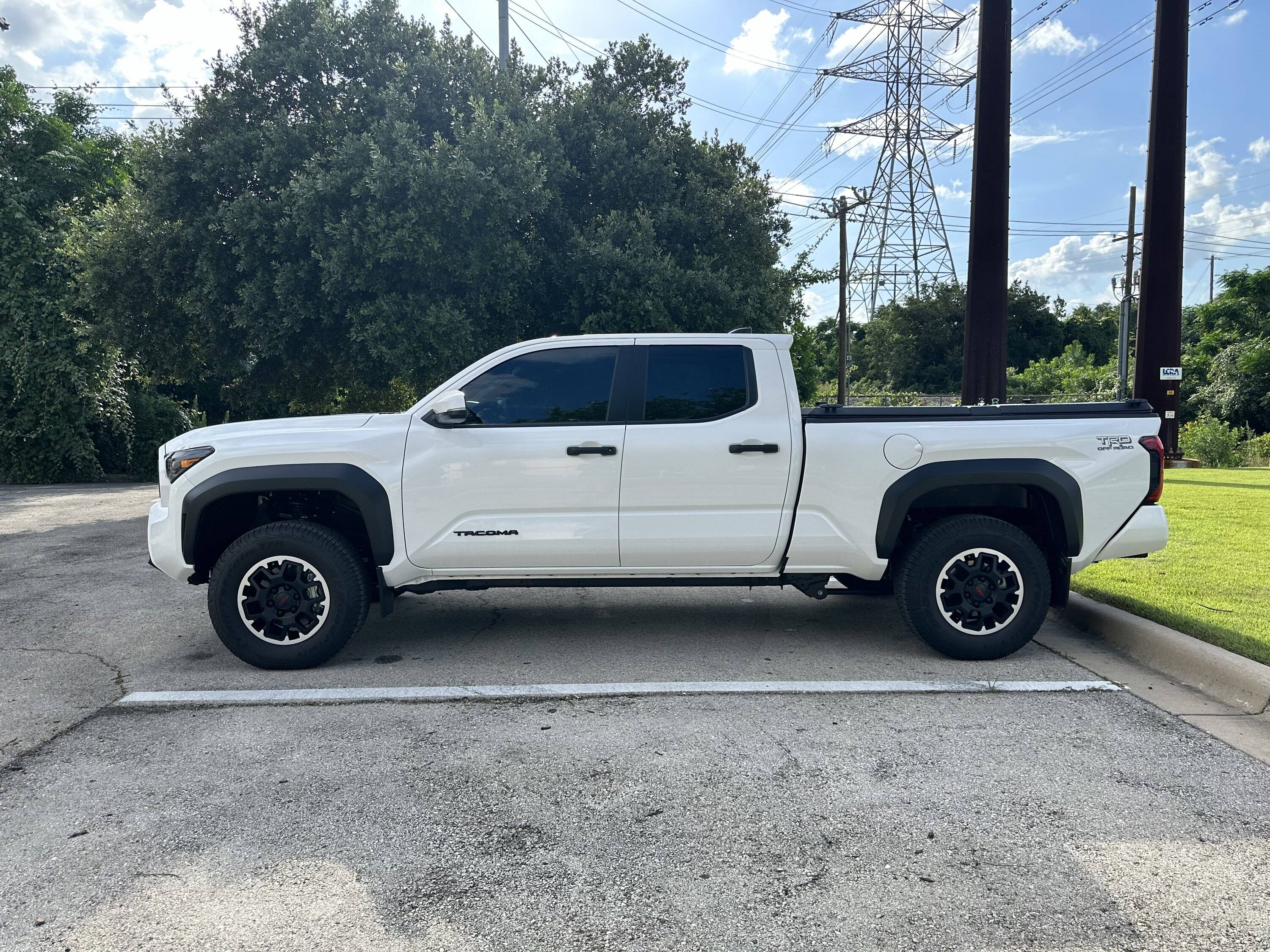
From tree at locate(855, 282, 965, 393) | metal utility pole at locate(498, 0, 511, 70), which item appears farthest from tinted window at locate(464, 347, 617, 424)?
tree at locate(855, 282, 965, 393)

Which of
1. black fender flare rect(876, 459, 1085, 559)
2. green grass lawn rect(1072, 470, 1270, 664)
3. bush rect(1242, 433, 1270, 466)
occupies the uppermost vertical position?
black fender flare rect(876, 459, 1085, 559)

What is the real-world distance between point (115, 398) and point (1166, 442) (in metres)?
23.1

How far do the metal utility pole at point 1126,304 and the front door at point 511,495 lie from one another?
2789 cm

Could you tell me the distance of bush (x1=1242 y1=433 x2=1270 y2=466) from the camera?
22.7 m

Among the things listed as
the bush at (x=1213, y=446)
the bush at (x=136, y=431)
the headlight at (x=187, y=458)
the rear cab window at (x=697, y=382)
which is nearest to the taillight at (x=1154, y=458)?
the rear cab window at (x=697, y=382)

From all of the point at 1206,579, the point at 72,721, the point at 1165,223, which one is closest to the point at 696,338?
the point at 72,721

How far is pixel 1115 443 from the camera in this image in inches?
208

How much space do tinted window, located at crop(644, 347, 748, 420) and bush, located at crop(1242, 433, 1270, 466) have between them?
22060 millimetres

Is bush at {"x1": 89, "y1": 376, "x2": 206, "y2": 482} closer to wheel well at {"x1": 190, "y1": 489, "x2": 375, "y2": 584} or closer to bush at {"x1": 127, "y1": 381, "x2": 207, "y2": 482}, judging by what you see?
bush at {"x1": 127, "y1": 381, "x2": 207, "y2": 482}

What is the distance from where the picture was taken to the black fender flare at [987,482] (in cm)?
526

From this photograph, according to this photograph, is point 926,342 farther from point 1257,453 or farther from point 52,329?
point 52,329

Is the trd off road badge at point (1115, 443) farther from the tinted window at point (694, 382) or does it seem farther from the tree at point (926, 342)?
the tree at point (926, 342)

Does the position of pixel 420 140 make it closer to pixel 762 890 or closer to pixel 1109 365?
pixel 762 890

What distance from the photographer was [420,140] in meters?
13.8
